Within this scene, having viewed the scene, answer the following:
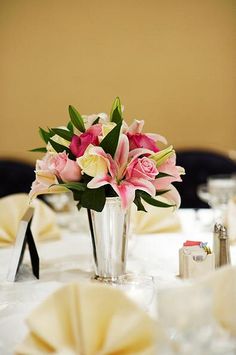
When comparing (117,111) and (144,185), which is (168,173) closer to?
(144,185)

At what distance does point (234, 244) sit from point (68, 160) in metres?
0.76

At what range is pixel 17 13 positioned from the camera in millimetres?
3984

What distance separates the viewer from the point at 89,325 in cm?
108

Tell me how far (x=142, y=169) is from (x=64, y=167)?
20cm

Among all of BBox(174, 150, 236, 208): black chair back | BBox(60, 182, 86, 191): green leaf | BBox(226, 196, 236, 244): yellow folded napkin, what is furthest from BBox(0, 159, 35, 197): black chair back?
BBox(60, 182, 86, 191): green leaf

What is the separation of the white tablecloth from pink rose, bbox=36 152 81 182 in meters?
0.30

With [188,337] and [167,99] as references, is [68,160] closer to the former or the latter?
[188,337]

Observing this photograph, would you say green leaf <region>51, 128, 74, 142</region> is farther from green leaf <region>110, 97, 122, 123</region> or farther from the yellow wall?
the yellow wall

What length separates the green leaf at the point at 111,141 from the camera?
1.51 m

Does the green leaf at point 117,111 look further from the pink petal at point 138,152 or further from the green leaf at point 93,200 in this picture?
the green leaf at point 93,200

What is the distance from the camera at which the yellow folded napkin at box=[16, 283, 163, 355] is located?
1.04 m

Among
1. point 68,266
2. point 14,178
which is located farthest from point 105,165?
point 14,178

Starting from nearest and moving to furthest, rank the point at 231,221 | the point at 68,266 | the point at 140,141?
the point at 140,141 → the point at 68,266 → the point at 231,221

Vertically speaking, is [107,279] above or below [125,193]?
below
